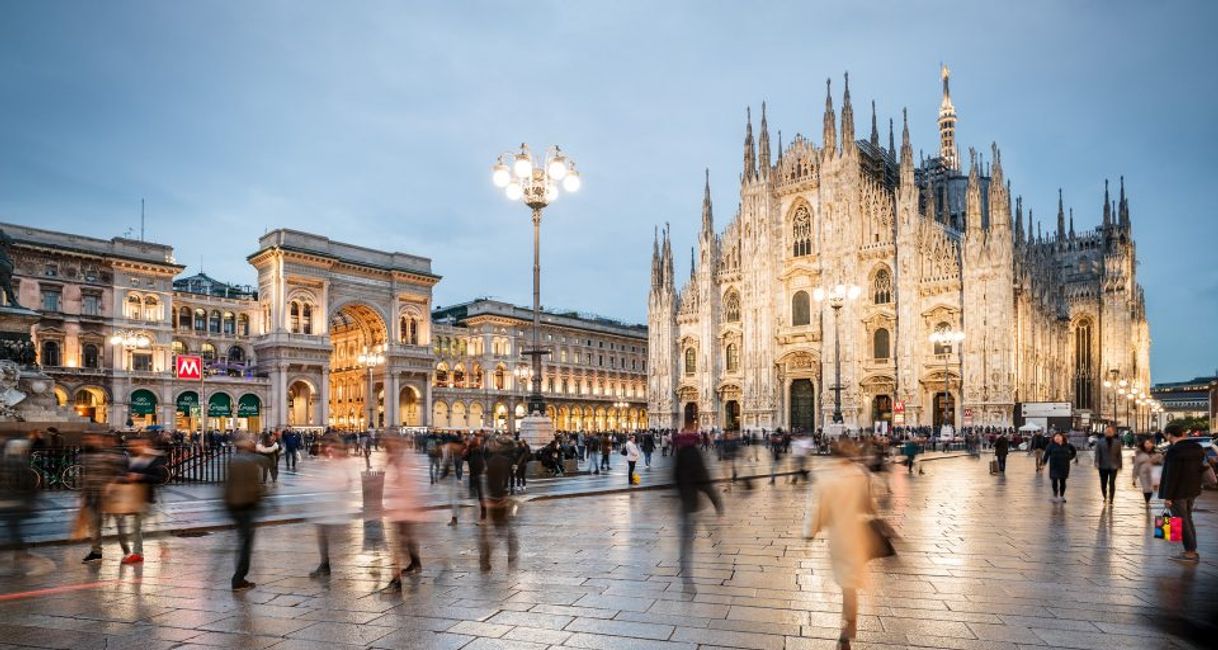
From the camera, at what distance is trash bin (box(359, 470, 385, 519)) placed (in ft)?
28.9

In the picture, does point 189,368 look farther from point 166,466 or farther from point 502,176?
point 502,176

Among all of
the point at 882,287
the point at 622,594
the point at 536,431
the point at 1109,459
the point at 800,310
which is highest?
the point at 882,287

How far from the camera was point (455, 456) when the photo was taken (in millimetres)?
17422

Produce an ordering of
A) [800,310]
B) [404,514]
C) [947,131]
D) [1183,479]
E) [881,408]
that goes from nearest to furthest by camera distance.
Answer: [404,514] → [1183,479] → [881,408] → [800,310] → [947,131]

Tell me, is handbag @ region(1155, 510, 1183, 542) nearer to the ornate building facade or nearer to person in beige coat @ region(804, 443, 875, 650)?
person in beige coat @ region(804, 443, 875, 650)

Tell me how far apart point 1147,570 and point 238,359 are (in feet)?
207

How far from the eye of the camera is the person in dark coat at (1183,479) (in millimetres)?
9320

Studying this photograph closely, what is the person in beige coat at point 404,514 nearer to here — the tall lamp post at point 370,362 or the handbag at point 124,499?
the handbag at point 124,499

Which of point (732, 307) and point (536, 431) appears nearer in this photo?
point (536, 431)

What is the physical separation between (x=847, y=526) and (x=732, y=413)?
53.0 metres

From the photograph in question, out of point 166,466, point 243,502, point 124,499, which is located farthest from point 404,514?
point 166,466

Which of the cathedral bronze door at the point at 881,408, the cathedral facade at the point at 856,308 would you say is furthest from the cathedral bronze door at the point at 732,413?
the cathedral bronze door at the point at 881,408

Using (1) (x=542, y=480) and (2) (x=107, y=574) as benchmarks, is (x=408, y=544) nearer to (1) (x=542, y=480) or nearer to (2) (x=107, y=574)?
(2) (x=107, y=574)

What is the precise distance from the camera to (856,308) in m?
51.1
